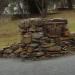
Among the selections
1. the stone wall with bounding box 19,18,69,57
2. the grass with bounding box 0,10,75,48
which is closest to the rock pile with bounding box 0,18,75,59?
the stone wall with bounding box 19,18,69,57

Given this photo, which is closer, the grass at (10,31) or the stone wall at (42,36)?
the stone wall at (42,36)

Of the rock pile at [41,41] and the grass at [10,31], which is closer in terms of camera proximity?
the rock pile at [41,41]

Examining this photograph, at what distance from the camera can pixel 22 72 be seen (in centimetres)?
976

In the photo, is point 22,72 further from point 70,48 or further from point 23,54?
point 70,48

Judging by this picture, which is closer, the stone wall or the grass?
the stone wall

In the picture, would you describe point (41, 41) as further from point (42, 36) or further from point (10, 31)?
point (10, 31)

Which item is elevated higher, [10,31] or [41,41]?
[41,41]

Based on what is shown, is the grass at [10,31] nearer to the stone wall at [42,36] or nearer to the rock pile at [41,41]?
the rock pile at [41,41]

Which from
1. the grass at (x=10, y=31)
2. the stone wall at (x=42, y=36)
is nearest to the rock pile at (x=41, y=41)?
the stone wall at (x=42, y=36)

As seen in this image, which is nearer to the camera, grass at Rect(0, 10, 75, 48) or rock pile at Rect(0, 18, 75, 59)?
rock pile at Rect(0, 18, 75, 59)

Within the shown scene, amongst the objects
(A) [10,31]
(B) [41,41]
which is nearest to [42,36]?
(B) [41,41]

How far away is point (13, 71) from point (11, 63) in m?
1.17

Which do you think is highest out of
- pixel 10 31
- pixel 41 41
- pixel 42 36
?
pixel 42 36

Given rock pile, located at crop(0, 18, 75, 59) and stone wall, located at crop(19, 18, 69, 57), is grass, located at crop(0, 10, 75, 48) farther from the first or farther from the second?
stone wall, located at crop(19, 18, 69, 57)
